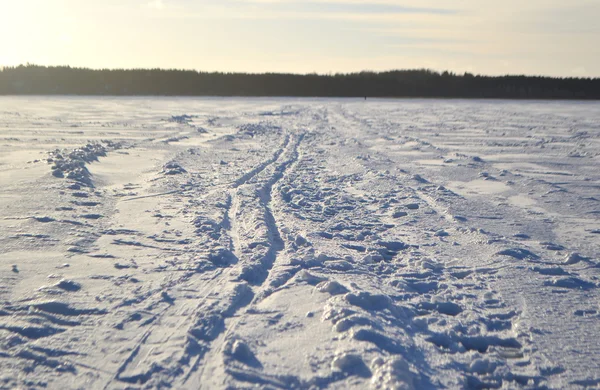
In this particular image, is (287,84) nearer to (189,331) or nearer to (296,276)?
(296,276)

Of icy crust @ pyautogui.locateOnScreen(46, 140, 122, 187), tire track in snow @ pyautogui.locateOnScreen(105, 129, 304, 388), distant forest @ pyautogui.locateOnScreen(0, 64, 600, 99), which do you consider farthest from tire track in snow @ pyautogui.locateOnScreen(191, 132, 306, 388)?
distant forest @ pyautogui.locateOnScreen(0, 64, 600, 99)

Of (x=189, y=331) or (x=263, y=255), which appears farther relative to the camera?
(x=263, y=255)

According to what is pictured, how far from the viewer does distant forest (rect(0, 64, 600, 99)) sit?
154 ft

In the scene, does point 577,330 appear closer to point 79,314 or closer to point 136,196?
point 79,314

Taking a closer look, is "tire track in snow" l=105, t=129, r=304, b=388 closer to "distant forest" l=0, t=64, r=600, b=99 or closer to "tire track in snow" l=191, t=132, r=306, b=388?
"tire track in snow" l=191, t=132, r=306, b=388

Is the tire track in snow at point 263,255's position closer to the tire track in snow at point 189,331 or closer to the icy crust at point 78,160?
the tire track in snow at point 189,331

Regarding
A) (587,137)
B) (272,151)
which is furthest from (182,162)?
(587,137)

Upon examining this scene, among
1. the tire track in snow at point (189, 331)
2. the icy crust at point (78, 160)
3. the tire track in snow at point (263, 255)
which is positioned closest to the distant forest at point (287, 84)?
the icy crust at point (78, 160)

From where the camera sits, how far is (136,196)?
6406mm

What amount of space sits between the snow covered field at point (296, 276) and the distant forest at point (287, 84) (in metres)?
40.7

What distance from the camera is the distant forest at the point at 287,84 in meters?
47.0

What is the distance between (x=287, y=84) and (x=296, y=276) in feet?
162

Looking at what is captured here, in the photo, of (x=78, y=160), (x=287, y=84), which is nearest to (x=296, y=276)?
(x=78, y=160)

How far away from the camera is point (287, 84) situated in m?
51.7
